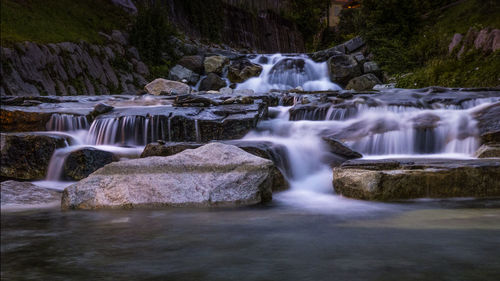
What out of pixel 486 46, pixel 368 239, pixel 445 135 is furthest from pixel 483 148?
pixel 486 46

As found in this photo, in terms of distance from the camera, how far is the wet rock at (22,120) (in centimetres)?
871

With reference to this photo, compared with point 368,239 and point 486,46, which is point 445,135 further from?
point 486,46

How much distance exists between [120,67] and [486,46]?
16.1 m

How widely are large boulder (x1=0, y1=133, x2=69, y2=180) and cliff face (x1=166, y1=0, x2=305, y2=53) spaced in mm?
24854

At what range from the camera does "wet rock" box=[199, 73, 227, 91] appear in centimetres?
2019

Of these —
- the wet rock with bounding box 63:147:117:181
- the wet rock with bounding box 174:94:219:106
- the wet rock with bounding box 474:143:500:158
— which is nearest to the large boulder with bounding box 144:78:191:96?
the wet rock with bounding box 174:94:219:106

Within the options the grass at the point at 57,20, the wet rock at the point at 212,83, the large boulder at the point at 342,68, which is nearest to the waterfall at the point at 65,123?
the grass at the point at 57,20

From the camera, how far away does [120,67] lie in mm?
20562

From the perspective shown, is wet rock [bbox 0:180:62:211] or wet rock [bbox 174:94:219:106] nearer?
wet rock [bbox 0:180:62:211]

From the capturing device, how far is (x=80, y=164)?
666 cm

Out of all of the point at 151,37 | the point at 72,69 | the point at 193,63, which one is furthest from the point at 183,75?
the point at 72,69

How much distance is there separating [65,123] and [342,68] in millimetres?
13897

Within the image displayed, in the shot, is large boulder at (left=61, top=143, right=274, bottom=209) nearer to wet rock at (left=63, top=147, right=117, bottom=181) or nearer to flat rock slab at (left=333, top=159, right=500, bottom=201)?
flat rock slab at (left=333, top=159, right=500, bottom=201)

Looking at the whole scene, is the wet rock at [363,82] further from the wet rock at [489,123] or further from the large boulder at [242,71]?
the wet rock at [489,123]
